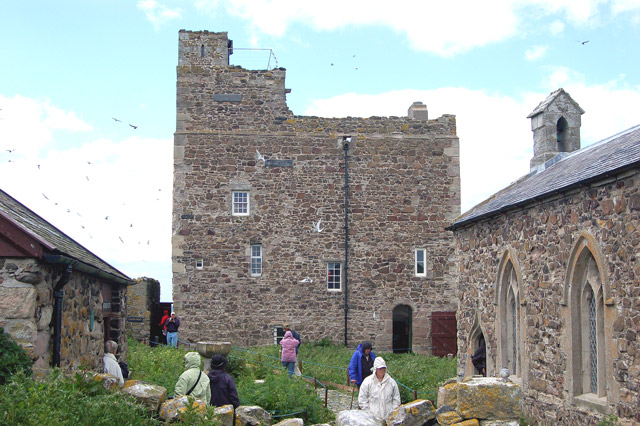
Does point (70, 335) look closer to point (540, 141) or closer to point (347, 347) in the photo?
point (540, 141)

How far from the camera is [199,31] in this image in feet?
92.7

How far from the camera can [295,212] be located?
2748cm

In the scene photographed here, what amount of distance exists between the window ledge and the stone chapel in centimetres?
2

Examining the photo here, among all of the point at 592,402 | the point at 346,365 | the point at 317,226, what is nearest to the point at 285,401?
the point at 592,402

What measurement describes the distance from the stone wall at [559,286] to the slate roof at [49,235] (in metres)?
7.73

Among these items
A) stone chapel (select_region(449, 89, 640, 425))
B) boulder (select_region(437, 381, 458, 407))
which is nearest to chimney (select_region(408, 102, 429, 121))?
stone chapel (select_region(449, 89, 640, 425))

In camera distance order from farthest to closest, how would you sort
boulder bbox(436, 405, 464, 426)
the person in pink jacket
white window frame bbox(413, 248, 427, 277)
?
white window frame bbox(413, 248, 427, 277) → the person in pink jacket → boulder bbox(436, 405, 464, 426)

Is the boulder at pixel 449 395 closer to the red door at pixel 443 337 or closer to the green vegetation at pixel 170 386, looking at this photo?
the green vegetation at pixel 170 386

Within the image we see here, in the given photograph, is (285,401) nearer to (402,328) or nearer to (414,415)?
(414,415)

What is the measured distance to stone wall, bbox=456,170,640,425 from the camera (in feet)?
35.6

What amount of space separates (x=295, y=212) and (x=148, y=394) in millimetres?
17430

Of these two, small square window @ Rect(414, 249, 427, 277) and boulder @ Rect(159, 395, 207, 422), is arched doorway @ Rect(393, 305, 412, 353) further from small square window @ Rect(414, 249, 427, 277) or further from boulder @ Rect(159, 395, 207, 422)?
boulder @ Rect(159, 395, 207, 422)

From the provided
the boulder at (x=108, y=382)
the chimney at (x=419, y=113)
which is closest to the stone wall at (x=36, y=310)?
the boulder at (x=108, y=382)

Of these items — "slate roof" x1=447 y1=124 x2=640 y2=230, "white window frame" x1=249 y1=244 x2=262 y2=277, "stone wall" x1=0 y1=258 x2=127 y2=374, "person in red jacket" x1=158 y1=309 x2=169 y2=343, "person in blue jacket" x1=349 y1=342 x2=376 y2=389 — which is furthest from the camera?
"white window frame" x1=249 y1=244 x2=262 y2=277
